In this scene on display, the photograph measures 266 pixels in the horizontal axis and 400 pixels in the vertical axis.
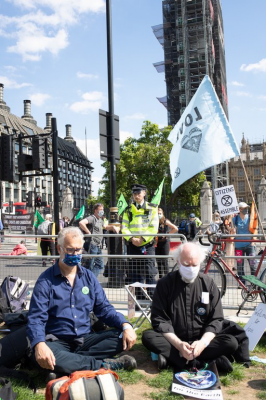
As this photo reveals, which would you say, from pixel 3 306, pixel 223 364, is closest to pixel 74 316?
pixel 223 364

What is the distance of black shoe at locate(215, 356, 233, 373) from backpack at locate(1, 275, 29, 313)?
342 cm

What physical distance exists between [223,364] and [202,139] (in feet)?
10.4

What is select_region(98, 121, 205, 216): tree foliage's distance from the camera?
142 ft

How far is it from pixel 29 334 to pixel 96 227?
5.77 m

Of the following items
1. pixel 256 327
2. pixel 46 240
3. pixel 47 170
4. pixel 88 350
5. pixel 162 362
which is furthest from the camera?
pixel 47 170

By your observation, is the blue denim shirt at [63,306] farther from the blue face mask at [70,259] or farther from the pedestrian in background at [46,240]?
the pedestrian in background at [46,240]

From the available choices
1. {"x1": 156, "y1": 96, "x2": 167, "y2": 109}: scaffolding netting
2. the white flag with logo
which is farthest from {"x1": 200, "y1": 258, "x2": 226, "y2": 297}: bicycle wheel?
{"x1": 156, "y1": 96, "x2": 167, "y2": 109}: scaffolding netting

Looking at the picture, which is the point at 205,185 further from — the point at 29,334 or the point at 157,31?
the point at 157,31

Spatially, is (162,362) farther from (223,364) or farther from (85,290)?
(85,290)

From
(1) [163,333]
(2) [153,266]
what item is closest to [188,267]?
(1) [163,333]

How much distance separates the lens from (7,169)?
1221 centimetres

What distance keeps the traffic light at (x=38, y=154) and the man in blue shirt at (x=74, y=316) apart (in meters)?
7.28

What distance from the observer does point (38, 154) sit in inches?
437

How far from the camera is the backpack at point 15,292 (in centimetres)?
633
